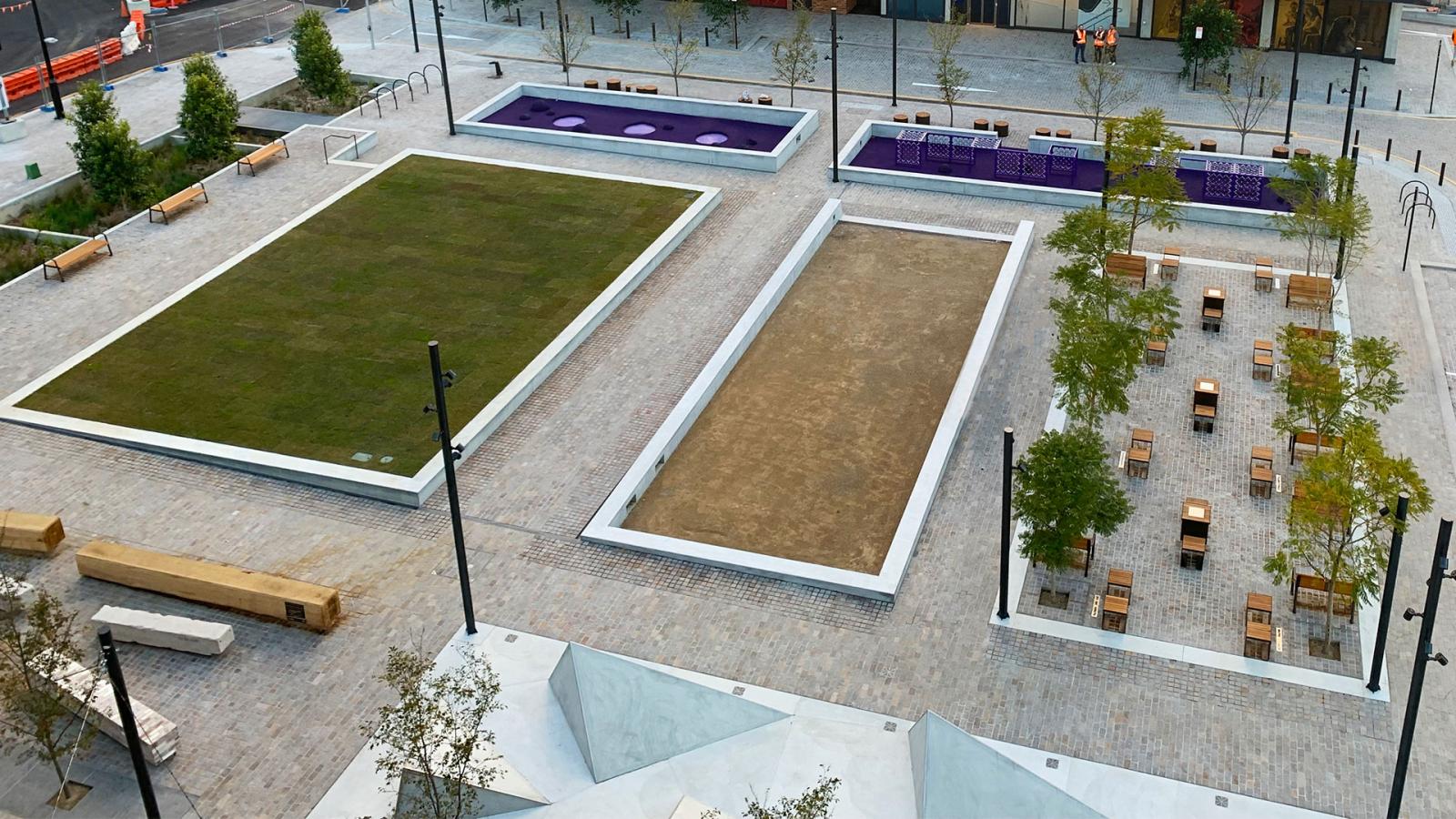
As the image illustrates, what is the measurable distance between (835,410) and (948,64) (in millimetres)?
18441

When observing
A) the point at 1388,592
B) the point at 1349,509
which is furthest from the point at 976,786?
the point at 1349,509

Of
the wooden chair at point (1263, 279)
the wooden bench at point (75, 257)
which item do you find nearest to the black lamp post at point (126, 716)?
the wooden bench at point (75, 257)

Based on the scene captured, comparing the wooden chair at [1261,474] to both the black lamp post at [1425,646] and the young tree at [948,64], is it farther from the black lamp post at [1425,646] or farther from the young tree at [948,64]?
the young tree at [948,64]

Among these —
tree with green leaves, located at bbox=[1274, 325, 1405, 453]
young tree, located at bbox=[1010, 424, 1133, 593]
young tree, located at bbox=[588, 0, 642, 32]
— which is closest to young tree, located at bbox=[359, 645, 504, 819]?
young tree, located at bbox=[1010, 424, 1133, 593]

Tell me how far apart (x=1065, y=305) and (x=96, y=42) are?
4174cm

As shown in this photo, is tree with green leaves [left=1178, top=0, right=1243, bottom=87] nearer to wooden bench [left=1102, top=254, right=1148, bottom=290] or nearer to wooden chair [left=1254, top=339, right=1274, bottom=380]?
wooden bench [left=1102, top=254, right=1148, bottom=290]

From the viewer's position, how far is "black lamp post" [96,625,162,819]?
16.7 metres

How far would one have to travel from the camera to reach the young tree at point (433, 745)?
1861 centimetres

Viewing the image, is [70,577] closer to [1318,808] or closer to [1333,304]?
[1318,808]

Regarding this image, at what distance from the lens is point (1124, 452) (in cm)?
2756

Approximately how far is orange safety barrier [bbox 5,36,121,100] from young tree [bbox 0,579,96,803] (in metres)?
32.1

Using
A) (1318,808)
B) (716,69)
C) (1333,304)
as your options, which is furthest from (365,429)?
(716,69)

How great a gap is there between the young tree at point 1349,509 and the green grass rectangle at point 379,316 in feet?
52.0

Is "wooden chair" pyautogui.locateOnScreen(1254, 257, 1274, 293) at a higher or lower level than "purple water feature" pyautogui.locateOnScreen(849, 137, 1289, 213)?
lower
